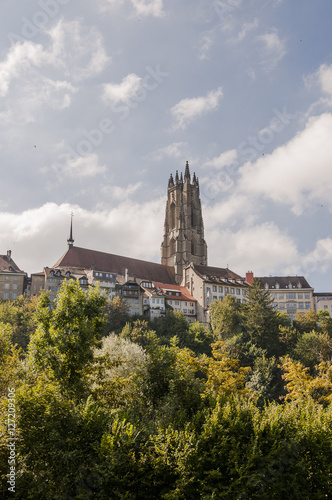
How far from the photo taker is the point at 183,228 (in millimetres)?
131500

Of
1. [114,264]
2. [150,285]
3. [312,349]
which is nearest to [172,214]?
[114,264]

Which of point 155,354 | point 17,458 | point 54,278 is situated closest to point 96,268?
point 54,278

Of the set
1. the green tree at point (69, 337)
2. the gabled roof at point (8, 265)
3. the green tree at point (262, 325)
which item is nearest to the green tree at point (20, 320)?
the gabled roof at point (8, 265)

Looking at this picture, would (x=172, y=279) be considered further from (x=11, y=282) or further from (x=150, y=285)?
(x=11, y=282)

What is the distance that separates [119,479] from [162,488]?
1.90 meters

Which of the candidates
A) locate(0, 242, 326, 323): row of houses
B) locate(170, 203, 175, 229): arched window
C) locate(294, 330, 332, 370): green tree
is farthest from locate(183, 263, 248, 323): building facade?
locate(170, 203, 175, 229): arched window

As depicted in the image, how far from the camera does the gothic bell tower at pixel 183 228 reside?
128 metres

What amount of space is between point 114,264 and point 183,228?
28221mm

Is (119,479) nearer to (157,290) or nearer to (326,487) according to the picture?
(326,487)

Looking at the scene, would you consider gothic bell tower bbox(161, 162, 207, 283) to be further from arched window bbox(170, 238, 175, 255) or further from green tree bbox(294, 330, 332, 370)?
green tree bbox(294, 330, 332, 370)

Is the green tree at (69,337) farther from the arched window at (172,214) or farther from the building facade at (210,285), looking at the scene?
the arched window at (172,214)

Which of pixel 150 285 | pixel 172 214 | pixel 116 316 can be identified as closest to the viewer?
pixel 116 316

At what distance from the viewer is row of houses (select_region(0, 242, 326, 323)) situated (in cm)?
9038

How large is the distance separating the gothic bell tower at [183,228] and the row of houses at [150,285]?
16.3 meters
